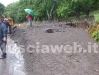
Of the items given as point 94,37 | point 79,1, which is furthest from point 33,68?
point 79,1

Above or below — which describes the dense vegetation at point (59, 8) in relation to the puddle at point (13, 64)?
above

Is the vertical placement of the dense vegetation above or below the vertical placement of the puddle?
above

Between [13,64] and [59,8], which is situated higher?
[59,8]

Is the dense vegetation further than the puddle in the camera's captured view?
Yes

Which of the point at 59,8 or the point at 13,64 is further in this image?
the point at 59,8

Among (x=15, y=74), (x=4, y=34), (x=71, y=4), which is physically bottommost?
(x=15, y=74)

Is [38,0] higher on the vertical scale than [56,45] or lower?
higher

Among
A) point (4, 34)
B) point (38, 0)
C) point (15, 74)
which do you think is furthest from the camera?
point (38, 0)

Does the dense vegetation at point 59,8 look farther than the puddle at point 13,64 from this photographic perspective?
Yes

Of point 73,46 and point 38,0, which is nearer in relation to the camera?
point 73,46

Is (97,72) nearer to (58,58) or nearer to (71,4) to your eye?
(58,58)

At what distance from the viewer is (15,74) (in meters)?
9.00

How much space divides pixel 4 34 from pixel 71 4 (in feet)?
121

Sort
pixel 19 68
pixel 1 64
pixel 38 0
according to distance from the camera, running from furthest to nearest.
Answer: pixel 38 0, pixel 1 64, pixel 19 68
